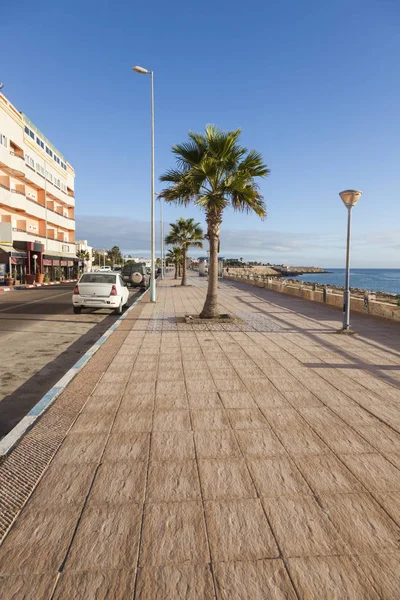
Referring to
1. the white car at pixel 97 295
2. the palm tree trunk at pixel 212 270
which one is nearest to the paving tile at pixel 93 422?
the palm tree trunk at pixel 212 270

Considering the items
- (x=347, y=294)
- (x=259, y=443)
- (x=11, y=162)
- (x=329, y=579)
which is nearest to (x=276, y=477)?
(x=259, y=443)

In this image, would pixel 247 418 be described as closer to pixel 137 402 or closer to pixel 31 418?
pixel 137 402

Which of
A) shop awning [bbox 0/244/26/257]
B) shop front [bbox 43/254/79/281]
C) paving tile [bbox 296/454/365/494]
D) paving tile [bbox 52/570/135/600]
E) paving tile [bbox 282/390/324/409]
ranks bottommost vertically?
paving tile [bbox 52/570/135/600]

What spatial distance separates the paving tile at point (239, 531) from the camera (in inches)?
94.3

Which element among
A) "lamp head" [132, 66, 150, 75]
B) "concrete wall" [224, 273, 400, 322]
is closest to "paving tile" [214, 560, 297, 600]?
"concrete wall" [224, 273, 400, 322]

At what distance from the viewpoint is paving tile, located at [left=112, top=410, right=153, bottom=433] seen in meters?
4.22

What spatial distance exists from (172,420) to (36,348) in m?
5.69

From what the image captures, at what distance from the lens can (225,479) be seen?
10.6 ft

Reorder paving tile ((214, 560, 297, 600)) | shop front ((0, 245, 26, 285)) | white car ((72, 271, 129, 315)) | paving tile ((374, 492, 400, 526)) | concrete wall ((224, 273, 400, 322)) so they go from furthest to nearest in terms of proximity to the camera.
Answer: shop front ((0, 245, 26, 285)) → white car ((72, 271, 129, 315)) → concrete wall ((224, 273, 400, 322)) → paving tile ((374, 492, 400, 526)) → paving tile ((214, 560, 297, 600))

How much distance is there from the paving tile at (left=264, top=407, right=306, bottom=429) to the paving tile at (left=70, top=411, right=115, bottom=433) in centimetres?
178

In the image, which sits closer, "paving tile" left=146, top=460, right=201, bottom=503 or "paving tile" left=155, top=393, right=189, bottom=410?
"paving tile" left=146, top=460, right=201, bottom=503

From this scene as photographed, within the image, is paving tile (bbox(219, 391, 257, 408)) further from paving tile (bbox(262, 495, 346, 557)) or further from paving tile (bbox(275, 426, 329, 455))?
paving tile (bbox(262, 495, 346, 557))

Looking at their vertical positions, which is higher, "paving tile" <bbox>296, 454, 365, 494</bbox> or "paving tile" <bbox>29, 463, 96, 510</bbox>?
"paving tile" <bbox>296, 454, 365, 494</bbox>

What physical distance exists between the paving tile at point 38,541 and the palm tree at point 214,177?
9.58 metres
